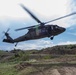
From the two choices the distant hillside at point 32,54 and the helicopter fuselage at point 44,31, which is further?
the distant hillside at point 32,54

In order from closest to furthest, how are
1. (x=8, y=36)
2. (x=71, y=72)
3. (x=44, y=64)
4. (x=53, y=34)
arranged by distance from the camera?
(x=71, y=72), (x=44, y=64), (x=53, y=34), (x=8, y=36)

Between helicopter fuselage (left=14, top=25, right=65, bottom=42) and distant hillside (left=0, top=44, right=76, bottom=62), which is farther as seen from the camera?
distant hillside (left=0, top=44, right=76, bottom=62)

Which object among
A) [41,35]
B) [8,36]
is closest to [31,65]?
[41,35]

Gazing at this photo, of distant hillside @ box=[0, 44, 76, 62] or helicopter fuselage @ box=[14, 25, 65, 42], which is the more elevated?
helicopter fuselage @ box=[14, 25, 65, 42]

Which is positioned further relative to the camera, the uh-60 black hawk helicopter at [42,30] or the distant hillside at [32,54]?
the distant hillside at [32,54]

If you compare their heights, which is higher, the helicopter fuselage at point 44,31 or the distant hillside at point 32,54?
the helicopter fuselage at point 44,31

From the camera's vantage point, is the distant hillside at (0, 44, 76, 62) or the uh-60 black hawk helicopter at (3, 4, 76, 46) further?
the distant hillside at (0, 44, 76, 62)

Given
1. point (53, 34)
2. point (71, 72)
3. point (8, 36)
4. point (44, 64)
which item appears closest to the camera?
point (71, 72)

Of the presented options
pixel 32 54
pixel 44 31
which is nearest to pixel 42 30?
pixel 44 31

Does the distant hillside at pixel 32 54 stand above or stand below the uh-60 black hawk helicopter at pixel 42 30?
below

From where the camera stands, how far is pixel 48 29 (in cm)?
4675

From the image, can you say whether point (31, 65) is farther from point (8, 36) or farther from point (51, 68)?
point (8, 36)

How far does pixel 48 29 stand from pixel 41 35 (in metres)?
1.48

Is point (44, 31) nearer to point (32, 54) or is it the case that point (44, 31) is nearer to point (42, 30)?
point (42, 30)
